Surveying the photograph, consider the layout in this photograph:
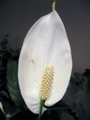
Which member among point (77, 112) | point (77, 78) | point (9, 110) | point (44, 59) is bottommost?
point (77, 78)

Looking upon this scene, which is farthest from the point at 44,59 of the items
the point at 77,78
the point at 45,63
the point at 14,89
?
the point at 77,78

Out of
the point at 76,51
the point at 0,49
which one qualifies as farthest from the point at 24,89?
the point at 0,49

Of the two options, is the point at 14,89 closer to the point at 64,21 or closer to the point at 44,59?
the point at 44,59

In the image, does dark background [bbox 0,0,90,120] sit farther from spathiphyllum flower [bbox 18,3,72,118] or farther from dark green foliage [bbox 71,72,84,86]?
spathiphyllum flower [bbox 18,3,72,118]

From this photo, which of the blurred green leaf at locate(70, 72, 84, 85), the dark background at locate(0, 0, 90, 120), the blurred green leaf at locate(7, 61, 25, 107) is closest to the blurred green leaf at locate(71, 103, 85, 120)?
the blurred green leaf at locate(7, 61, 25, 107)

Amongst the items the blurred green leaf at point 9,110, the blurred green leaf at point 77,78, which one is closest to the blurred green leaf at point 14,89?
the blurred green leaf at point 9,110

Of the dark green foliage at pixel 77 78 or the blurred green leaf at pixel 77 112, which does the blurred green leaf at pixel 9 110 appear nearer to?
the blurred green leaf at pixel 77 112

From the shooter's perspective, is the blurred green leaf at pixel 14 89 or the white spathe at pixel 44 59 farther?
the blurred green leaf at pixel 14 89
